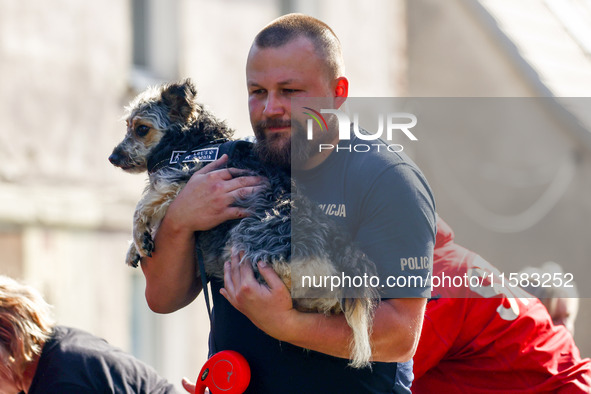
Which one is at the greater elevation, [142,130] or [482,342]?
[142,130]

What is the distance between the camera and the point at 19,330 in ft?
13.2

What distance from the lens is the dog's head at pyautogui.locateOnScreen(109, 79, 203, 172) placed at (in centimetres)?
387

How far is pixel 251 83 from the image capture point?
124 inches

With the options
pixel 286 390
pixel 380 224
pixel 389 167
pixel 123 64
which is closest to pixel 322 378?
pixel 286 390

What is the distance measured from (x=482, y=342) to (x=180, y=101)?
1.80 meters

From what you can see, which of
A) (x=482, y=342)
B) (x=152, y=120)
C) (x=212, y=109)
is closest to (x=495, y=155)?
(x=212, y=109)

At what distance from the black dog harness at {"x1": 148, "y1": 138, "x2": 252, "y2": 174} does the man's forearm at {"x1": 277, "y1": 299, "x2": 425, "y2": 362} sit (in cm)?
94

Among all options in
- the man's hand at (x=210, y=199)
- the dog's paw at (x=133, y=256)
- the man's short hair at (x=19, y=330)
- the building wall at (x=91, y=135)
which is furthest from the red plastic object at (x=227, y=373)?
the building wall at (x=91, y=135)

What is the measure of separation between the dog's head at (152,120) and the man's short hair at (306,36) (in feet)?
2.73

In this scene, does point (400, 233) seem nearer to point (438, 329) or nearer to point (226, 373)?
point (226, 373)

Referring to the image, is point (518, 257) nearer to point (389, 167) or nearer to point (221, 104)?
point (221, 104)

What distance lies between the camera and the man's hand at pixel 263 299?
111 inches

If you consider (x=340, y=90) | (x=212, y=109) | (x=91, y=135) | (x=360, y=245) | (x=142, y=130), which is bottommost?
(x=360, y=245)

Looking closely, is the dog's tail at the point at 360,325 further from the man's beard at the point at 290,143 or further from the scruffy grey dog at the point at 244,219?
the man's beard at the point at 290,143
